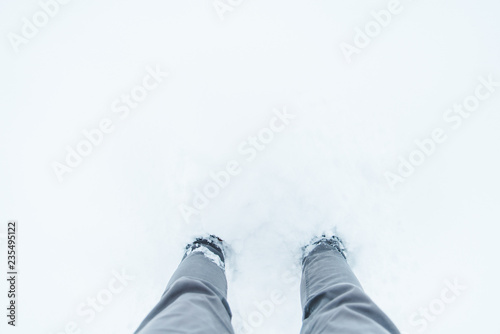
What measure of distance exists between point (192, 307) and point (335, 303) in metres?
0.36

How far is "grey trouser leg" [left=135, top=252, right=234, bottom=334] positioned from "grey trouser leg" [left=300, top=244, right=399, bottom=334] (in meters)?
0.23

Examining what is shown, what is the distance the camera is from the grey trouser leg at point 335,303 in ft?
2.10

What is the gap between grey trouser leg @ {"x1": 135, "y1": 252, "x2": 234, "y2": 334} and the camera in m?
0.65

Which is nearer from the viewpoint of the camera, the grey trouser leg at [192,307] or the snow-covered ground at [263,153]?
the grey trouser leg at [192,307]

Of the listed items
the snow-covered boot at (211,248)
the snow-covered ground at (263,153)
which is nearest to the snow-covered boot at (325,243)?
the snow-covered ground at (263,153)

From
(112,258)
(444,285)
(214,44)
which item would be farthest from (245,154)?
(444,285)

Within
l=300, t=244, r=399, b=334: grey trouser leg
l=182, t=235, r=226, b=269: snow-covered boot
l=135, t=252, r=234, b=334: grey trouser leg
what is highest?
l=182, t=235, r=226, b=269: snow-covered boot

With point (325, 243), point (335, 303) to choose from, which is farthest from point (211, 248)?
point (335, 303)

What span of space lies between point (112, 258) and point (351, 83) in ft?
4.57

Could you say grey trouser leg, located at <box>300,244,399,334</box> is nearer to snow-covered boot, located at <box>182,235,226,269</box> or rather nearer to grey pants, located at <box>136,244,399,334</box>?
grey pants, located at <box>136,244,399,334</box>

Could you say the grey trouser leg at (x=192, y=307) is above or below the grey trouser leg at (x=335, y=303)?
above

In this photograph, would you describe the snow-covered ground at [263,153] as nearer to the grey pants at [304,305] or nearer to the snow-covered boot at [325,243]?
the snow-covered boot at [325,243]

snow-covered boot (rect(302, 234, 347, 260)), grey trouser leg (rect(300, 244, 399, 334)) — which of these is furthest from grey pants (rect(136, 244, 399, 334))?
snow-covered boot (rect(302, 234, 347, 260))

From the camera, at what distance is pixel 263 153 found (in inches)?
52.9
